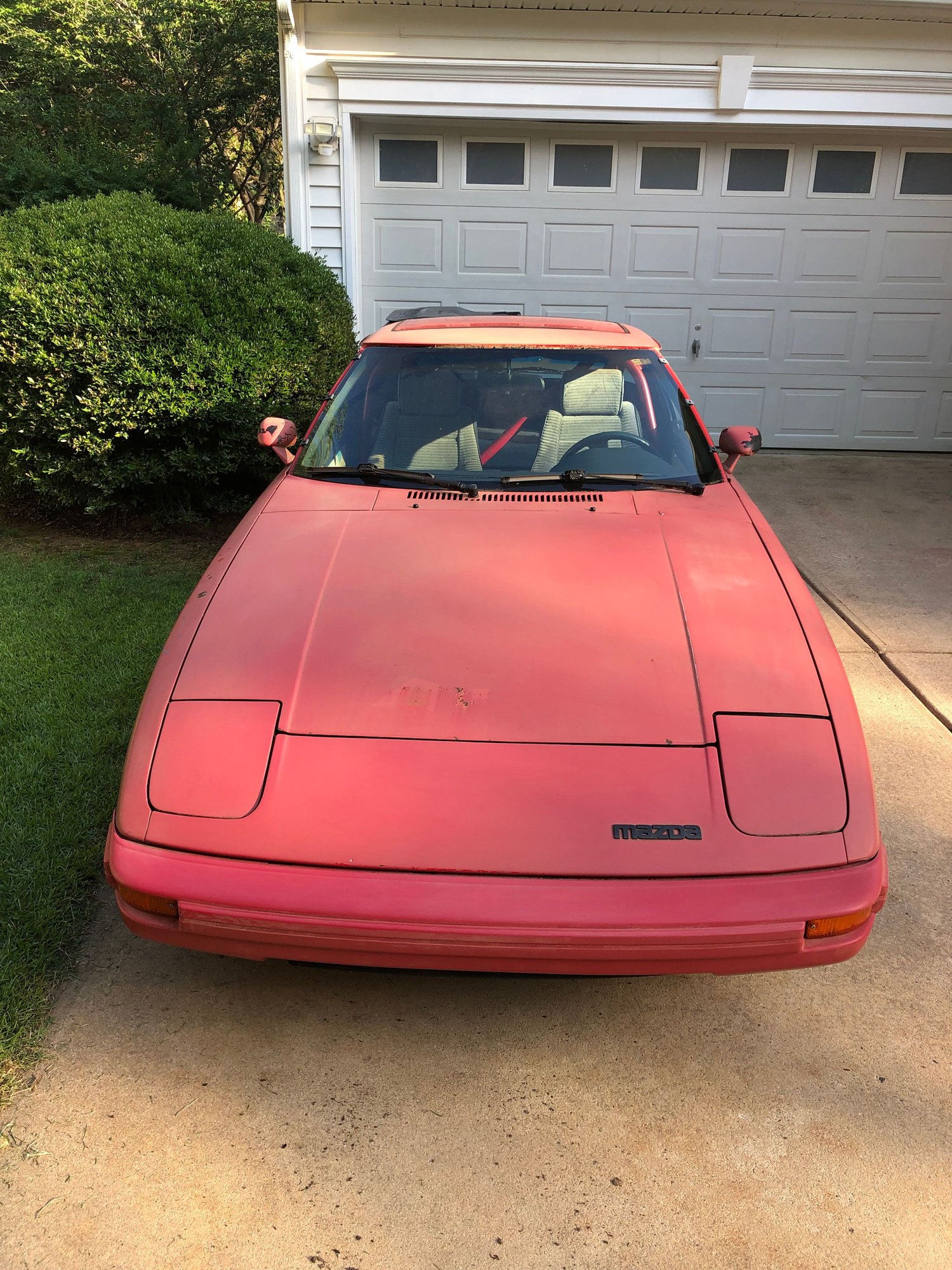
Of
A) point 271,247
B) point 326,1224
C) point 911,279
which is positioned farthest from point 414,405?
point 911,279

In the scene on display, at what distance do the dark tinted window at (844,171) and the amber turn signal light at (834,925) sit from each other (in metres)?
7.97

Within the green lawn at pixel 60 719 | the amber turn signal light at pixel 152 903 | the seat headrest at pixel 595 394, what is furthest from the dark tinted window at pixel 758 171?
the amber turn signal light at pixel 152 903

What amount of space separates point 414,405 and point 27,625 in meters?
2.45

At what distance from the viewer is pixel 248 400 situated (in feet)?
17.6

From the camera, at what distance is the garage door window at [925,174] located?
8.03 m

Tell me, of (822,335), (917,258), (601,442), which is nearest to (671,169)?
(822,335)

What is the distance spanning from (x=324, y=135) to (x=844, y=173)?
4.56 meters

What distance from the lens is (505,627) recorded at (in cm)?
237

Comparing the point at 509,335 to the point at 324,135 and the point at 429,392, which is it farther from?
the point at 324,135

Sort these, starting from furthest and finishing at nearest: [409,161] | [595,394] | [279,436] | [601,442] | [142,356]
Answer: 1. [409,161]
2. [142,356]
3. [279,436]
4. [595,394]
5. [601,442]

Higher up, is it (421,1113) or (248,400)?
(248,400)

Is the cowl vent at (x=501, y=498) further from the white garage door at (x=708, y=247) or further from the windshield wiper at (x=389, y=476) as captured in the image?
the white garage door at (x=708, y=247)

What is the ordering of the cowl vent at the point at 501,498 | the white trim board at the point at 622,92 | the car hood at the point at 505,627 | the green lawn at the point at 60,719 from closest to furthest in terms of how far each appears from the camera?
the car hood at the point at 505,627 → the green lawn at the point at 60,719 → the cowl vent at the point at 501,498 → the white trim board at the point at 622,92

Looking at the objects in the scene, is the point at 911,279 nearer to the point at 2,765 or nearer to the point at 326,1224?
the point at 2,765
